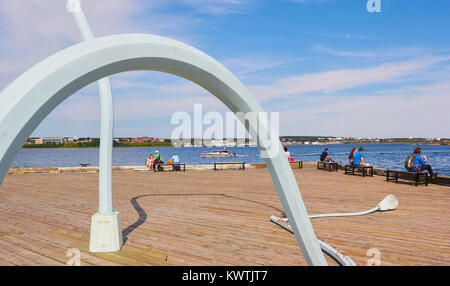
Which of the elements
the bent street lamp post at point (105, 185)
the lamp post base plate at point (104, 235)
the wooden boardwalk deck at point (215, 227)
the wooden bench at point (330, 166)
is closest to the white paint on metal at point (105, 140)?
the bent street lamp post at point (105, 185)

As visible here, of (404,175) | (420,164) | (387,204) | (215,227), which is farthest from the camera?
(404,175)

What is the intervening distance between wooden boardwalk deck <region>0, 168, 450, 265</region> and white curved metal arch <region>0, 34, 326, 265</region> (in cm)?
221

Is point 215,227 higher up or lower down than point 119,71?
lower down

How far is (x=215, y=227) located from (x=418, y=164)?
369 inches

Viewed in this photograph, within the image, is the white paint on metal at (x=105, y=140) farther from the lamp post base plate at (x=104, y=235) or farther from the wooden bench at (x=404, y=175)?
the wooden bench at (x=404, y=175)

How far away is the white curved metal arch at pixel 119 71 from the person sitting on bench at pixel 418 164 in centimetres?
1063

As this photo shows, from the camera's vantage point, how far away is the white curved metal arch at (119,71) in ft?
4.84

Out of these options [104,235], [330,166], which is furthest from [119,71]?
[330,166]

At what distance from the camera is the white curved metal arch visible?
4.84 feet

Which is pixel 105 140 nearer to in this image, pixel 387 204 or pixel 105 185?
pixel 105 185

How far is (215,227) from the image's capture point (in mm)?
6070
